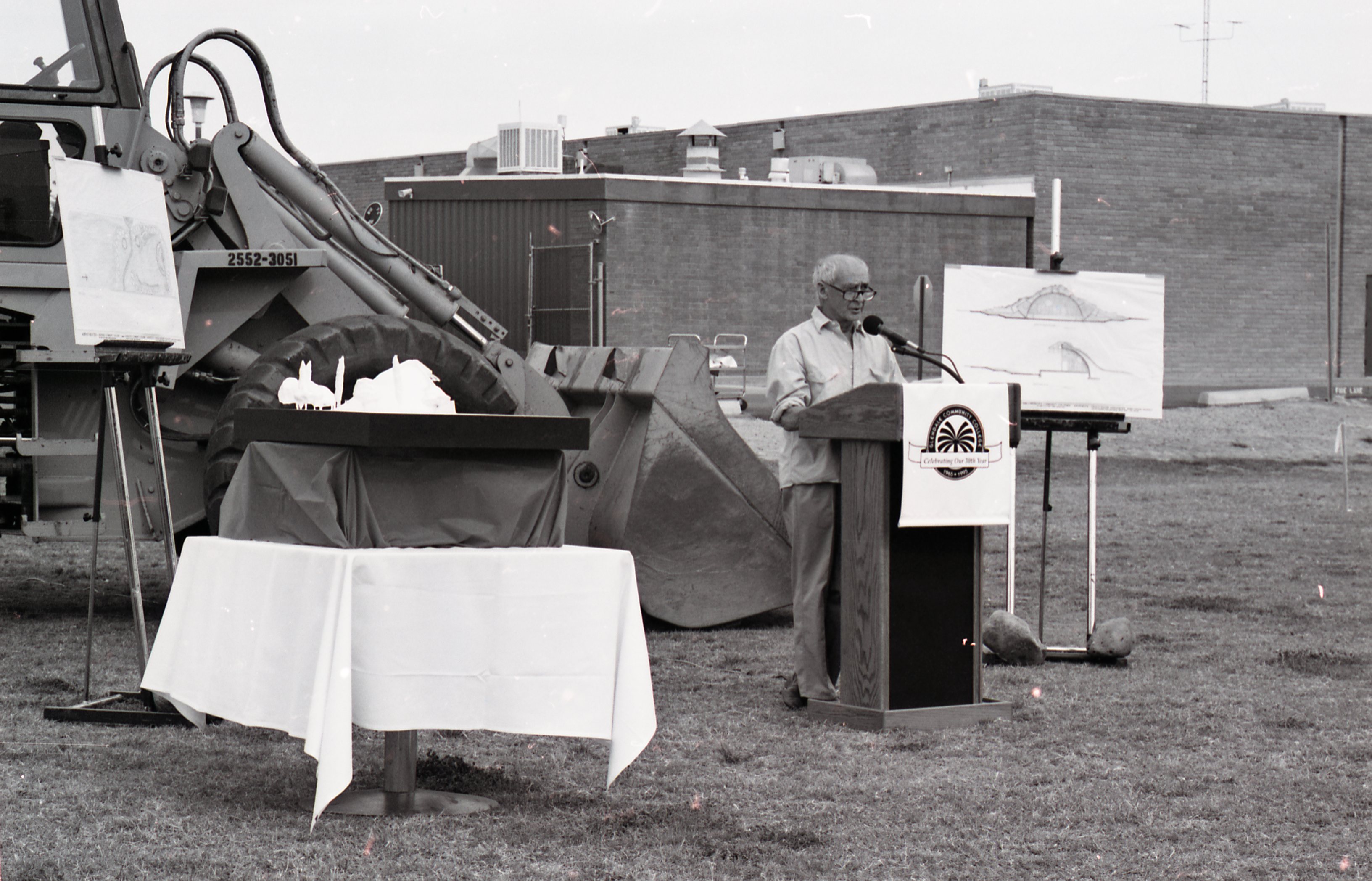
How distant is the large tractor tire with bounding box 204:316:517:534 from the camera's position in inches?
294

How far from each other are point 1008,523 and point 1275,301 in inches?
1305

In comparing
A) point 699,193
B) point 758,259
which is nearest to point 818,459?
point 699,193

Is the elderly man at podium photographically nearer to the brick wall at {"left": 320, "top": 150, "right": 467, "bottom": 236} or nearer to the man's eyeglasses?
the man's eyeglasses

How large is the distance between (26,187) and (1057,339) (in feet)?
16.2

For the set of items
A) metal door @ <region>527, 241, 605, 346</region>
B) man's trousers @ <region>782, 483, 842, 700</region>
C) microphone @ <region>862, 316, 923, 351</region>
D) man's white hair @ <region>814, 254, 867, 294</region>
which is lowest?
man's trousers @ <region>782, 483, 842, 700</region>

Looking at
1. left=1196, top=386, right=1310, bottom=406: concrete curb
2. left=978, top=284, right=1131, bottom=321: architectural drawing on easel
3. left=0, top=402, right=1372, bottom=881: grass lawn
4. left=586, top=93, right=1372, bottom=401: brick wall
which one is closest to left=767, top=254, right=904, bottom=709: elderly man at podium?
left=0, top=402, right=1372, bottom=881: grass lawn

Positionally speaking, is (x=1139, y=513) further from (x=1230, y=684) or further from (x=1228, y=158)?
(x=1228, y=158)

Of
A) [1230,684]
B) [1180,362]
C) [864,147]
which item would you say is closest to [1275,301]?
[1180,362]

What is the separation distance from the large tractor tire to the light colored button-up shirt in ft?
6.37

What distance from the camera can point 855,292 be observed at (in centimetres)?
659

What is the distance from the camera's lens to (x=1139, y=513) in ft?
48.5

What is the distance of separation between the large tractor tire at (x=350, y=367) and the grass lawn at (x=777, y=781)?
1.06 m

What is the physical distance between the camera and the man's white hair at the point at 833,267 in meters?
6.58

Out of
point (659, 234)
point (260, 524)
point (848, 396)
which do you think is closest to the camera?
point (260, 524)
